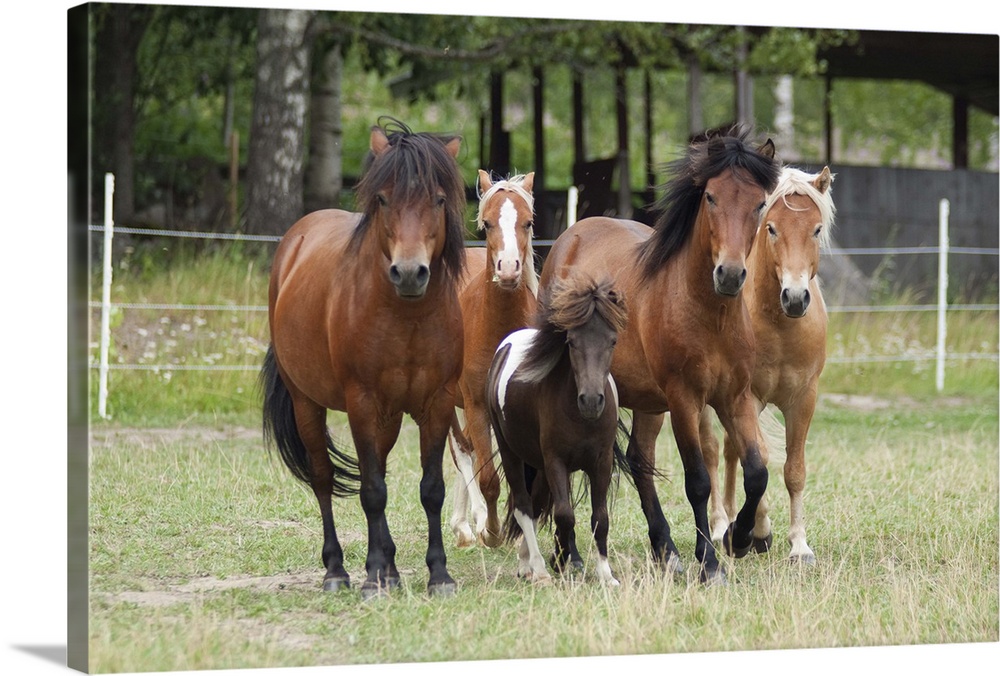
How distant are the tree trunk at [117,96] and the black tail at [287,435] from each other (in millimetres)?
6451

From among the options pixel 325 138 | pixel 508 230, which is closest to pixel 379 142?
pixel 508 230

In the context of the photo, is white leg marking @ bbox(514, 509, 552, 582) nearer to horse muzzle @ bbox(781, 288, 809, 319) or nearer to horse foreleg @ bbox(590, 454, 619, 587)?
horse foreleg @ bbox(590, 454, 619, 587)

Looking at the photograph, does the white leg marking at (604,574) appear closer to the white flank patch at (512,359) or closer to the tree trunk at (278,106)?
the white flank patch at (512,359)

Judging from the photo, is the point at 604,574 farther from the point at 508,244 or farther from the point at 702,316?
the point at 508,244

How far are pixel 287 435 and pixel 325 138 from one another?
8.68 meters

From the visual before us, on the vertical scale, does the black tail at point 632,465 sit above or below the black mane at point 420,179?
below

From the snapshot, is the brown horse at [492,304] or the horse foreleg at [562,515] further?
the brown horse at [492,304]

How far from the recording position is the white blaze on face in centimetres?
600

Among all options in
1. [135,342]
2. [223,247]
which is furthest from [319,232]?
[223,247]

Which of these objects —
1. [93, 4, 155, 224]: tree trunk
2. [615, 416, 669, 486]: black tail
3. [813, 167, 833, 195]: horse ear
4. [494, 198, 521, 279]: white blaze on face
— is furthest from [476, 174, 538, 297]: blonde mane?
[93, 4, 155, 224]: tree trunk

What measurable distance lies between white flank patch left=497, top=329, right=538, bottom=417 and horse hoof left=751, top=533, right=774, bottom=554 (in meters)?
1.61

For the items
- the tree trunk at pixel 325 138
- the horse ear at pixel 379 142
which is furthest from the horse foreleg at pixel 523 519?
the tree trunk at pixel 325 138

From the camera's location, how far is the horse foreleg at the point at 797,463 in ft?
20.6

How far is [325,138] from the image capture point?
47.2ft
